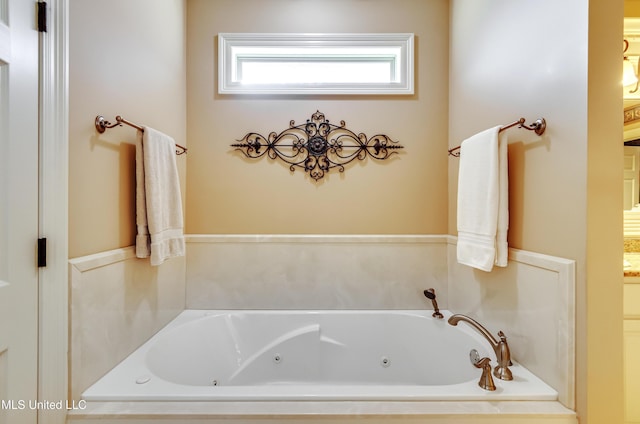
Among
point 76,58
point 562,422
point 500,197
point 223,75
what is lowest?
point 562,422

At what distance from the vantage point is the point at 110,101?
1.26 m

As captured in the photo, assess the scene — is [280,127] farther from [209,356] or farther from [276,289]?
[209,356]

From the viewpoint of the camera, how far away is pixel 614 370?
3.22ft

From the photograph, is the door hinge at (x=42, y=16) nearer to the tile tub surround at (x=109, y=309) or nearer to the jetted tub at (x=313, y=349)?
the tile tub surround at (x=109, y=309)

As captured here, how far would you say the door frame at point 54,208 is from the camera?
0.96 m

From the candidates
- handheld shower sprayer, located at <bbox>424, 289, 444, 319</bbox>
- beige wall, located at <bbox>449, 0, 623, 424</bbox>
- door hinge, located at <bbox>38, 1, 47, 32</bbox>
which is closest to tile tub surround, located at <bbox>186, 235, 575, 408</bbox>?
handheld shower sprayer, located at <bbox>424, 289, 444, 319</bbox>

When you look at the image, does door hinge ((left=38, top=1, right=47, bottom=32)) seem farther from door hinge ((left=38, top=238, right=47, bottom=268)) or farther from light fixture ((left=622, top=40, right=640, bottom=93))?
light fixture ((left=622, top=40, right=640, bottom=93))

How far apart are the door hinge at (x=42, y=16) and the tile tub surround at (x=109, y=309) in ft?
2.57

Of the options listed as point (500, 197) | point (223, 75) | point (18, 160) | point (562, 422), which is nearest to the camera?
point (18, 160)

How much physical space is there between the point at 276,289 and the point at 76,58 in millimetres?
1547

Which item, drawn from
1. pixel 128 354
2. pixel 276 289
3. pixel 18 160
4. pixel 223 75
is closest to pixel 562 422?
pixel 276 289

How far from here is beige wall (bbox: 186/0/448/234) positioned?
200 centimetres

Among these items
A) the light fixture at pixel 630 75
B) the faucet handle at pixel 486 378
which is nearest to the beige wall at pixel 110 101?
the faucet handle at pixel 486 378

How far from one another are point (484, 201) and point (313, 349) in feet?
4.26
